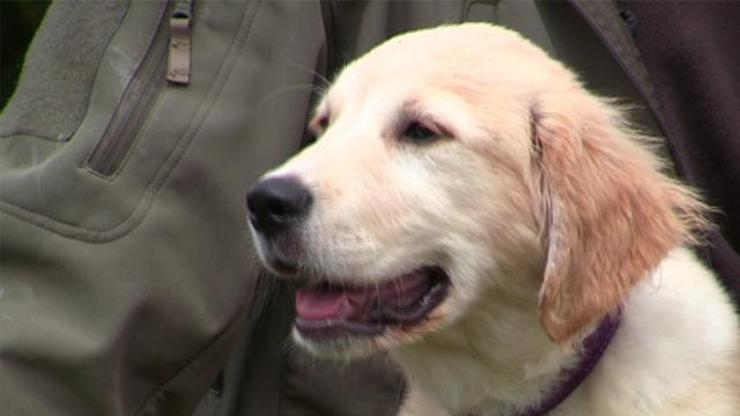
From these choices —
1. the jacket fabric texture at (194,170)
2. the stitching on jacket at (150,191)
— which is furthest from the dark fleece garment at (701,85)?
the stitching on jacket at (150,191)

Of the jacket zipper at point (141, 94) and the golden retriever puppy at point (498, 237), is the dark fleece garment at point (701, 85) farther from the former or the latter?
the jacket zipper at point (141, 94)

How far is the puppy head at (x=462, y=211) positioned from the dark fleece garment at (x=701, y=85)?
0.71 metres

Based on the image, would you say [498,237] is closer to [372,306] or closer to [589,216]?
[589,216]

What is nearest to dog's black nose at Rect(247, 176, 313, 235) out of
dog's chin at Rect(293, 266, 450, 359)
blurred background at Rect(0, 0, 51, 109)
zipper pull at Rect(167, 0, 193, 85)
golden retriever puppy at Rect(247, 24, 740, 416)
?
golden retriever puppy at Rect(247, 24, 740, 416)

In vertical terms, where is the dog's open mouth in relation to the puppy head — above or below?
below

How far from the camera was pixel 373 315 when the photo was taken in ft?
8.10

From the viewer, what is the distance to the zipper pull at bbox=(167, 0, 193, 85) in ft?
9.18

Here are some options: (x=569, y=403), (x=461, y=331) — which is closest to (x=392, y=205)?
(x=461, y=331)

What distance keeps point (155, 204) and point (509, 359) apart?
0.84 meters

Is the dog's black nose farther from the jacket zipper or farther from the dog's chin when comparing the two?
the jacket zipper

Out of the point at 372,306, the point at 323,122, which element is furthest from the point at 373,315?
the point at 323,122

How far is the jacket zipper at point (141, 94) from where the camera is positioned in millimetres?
2715

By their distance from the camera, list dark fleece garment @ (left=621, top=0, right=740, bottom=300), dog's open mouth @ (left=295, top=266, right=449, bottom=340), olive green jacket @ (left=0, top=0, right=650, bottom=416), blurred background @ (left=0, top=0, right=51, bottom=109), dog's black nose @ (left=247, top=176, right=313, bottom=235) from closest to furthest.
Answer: dog's black nose @ (left=247, top=176, right=313, bottom=235) < dog's open mouth @ (left=295, top=266, right=449, bottom=340) < olive green jacket @ (left=0, top=0, right=650, bottom=416) < dark fleece garment @ (left=621, top=0, right=740, bottom=300) < blurred background @ (left=0, top=0, right=51, bottom=109)

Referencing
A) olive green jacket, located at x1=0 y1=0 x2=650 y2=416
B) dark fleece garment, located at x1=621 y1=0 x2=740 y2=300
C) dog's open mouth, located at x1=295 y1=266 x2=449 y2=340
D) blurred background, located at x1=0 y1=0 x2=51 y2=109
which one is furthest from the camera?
blurred background, located at x1=0 y1=0 x2=51 y2=109
